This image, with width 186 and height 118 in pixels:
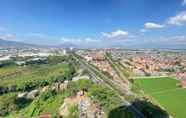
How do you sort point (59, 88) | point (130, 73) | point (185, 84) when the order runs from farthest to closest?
point (130, 73) < point (185, 84) < point (59, 88)

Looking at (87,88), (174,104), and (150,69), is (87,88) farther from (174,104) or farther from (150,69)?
(150,69)

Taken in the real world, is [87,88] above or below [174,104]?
above

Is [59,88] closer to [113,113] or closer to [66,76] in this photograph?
[66,76]

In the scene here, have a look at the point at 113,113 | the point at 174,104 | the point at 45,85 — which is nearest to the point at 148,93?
the point at 174,104

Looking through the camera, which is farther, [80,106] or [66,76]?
[66,76]

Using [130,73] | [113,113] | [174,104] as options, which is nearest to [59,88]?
[113,113]

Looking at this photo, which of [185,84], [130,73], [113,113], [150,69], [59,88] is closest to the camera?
[113,113]
